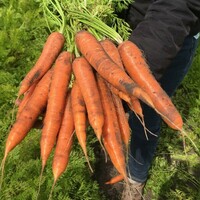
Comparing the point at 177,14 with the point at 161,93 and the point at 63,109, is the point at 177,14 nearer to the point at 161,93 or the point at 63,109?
the point at 161,93

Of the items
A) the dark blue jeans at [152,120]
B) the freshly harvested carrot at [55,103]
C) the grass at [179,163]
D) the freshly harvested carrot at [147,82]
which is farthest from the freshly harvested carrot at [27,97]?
the grass at [179,163]

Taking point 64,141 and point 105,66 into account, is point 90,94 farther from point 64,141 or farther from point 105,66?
point 64,141

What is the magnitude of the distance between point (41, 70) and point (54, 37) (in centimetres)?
18

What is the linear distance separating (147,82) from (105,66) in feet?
0.69

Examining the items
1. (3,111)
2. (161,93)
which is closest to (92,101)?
(161,93)

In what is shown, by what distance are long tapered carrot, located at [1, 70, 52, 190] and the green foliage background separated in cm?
77

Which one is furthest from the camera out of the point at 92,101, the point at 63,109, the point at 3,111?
the point at 3,111

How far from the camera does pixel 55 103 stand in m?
1.65

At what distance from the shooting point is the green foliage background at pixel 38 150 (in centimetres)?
253

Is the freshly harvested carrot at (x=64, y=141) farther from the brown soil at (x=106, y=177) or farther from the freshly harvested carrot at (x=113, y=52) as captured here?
the brown soil at (x=106, y=177)

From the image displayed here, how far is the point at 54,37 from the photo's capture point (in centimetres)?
180

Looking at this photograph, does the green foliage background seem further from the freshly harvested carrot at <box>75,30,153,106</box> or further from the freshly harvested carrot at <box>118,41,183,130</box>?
the freshly harvested carrot at <box>118,41,183,130</box>

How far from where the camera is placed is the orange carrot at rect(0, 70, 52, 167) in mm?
1682

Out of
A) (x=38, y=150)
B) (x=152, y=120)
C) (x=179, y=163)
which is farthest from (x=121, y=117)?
(x=179, y=163)
